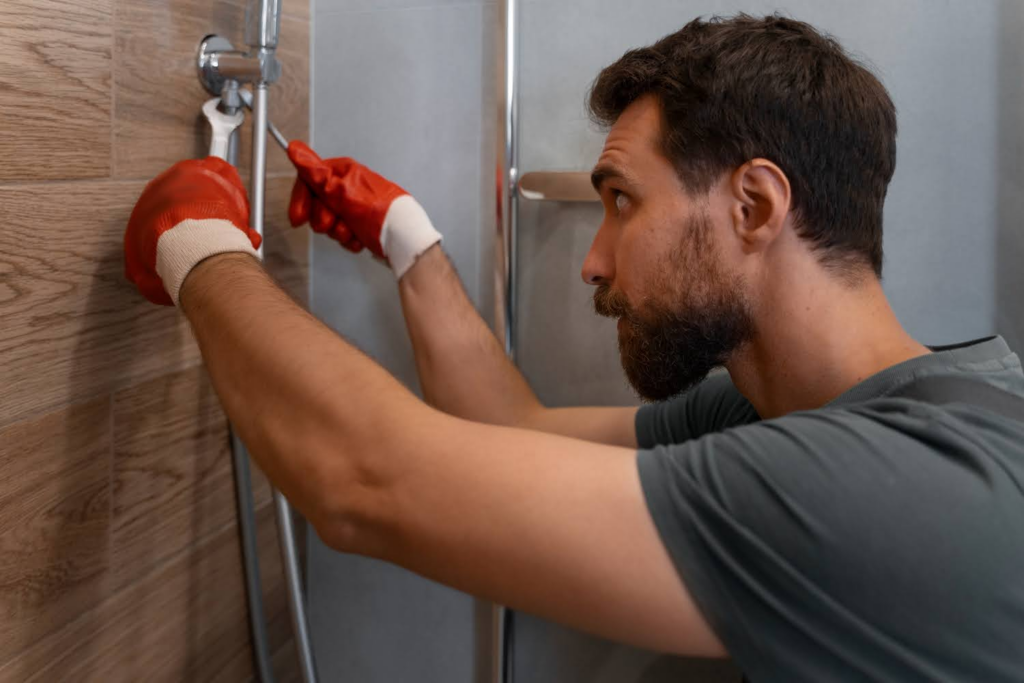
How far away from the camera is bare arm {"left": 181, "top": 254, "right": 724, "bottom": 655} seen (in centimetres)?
62

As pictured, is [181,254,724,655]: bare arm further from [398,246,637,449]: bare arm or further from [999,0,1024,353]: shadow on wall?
[999,0,1024,353]: shadow on wall

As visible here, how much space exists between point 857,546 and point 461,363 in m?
0.58

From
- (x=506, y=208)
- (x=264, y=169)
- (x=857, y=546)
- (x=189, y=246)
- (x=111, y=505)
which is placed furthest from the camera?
(x=506, y=208)

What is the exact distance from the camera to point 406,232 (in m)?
1.08

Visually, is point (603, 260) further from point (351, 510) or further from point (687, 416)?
point (351, 510)

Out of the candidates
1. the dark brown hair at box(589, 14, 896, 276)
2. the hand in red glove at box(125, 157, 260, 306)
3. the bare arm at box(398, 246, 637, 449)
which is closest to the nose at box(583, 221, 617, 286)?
the dark brown hair at box(589, 14, 896, 276)

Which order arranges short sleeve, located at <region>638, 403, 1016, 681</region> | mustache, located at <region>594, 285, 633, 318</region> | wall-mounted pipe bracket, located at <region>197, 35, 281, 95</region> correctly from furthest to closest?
wall-mounted pipe bracket, located at <region>197, 35, 281, 95</region> → mustache, located at <region>594, 285, 633, 318</region> → short sleeve, located at <region>638, 403, 1016, 681</region>

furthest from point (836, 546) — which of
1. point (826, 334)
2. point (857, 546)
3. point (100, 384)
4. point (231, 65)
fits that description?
point (231, 65)

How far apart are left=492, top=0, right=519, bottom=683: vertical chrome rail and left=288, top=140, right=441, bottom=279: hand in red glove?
3.8 inches

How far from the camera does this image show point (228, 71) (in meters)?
0.97

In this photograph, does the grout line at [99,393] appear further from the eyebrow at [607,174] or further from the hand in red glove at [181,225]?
the eyebrow at [607,174]

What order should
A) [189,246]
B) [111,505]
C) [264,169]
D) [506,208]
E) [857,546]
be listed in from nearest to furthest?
[857,546] → [189,246] → [111,505] → [264,169] → [506,208]

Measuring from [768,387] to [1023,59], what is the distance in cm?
47

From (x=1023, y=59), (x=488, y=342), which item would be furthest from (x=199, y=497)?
(x=1023, y=59)
